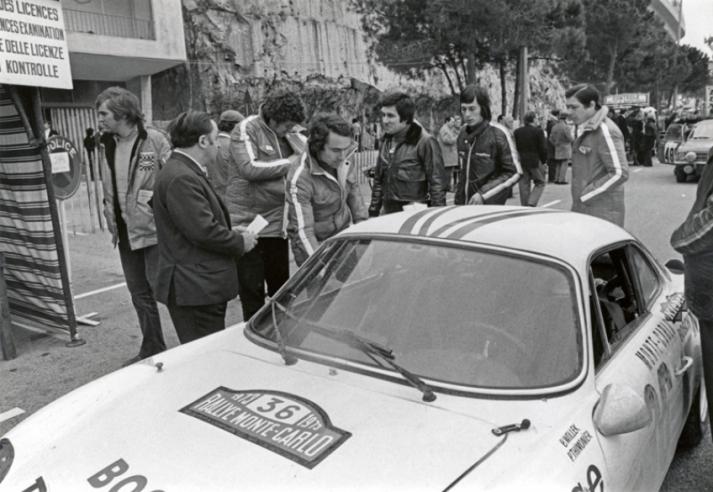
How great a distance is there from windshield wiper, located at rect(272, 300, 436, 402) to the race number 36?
0.34 m

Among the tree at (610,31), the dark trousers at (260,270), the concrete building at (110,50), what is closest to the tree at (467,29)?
the concrete building at (110,50)

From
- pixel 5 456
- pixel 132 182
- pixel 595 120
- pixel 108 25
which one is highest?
pixel 108 25

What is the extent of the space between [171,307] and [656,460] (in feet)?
8.30

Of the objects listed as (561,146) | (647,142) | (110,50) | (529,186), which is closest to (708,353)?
(529,186)

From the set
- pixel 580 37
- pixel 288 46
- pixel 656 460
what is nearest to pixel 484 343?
pixel 656 460

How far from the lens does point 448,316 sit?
2.42m

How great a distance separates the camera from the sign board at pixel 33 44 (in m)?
4.43

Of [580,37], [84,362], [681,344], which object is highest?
[580,37]

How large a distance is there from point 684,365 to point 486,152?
268 centimetres

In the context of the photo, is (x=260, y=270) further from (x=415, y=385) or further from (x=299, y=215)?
(x=415, y=385)

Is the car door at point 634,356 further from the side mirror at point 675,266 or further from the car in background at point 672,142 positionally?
the car in background at point 672,142

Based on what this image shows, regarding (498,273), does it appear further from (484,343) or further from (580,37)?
(580,37)

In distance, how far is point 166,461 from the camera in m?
1.85

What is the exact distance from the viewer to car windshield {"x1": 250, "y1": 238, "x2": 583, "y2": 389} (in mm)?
2236
